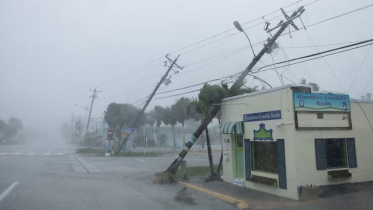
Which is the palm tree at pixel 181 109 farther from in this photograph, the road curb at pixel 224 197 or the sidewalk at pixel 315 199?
the sidewalk at pixel 315 199

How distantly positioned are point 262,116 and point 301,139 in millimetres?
1867

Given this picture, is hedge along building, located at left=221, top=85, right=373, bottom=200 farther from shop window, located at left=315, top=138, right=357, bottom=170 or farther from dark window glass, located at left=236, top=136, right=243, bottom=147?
dark window glass, located at left=236, top=136, right=243, bottom=147

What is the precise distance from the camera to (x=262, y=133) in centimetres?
1201

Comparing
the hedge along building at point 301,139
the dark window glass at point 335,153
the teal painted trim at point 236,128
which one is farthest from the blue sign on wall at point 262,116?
the dark window glass at point 335,153

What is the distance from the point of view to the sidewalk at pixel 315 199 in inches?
363

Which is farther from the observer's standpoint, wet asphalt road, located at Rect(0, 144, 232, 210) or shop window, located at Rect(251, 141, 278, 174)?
shop window, located at Rect(251, 141, 278, 174)

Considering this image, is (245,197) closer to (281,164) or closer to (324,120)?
(281,164)

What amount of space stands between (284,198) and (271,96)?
3397 millimetres

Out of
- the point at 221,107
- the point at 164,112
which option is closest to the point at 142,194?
the point at 221,107

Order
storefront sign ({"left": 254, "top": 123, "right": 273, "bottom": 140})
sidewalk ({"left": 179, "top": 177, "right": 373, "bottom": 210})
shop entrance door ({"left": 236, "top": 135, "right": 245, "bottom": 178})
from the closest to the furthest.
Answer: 1. sidewalk ({"left": 179, "top": 177, "right": 373, "bottom": 210})
2. storefront sign ({"left": 254, "top": 123, "right": 273, "bottom": 140})
3. shop entrance door ({"left": 236, "top": 135, "right": 245, "bottom": 178})

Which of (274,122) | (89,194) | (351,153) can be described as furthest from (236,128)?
(89,194)

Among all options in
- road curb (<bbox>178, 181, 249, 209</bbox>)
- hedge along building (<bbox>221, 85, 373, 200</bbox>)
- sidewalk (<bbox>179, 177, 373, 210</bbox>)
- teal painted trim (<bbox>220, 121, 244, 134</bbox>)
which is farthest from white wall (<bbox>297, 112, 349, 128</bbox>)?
road curb (<bbox>178, 181, 249, 209</bbox>)

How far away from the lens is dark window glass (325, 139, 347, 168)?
437 inches

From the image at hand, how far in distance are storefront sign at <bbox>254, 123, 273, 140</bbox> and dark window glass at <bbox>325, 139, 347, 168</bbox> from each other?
6.04 feet
